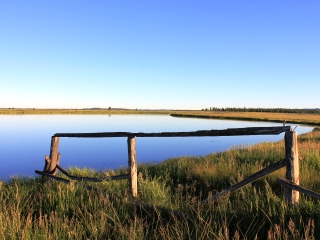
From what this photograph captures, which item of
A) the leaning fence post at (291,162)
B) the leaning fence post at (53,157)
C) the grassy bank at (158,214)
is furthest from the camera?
the leaning fence post at (53,157)

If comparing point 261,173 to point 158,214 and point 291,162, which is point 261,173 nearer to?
point 291,162

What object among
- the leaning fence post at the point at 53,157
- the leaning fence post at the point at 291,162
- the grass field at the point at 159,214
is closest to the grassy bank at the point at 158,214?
the grass field at the point at 159,214

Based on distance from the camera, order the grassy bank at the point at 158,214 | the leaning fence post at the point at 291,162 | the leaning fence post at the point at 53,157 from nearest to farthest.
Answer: the grassy bank at the point at 158,214 → the leaning fence post at the point at 291,162 → the leaning fence post at the point at 53,157

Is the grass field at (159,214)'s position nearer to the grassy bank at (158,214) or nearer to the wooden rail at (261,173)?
the grassy bank at (158,214)

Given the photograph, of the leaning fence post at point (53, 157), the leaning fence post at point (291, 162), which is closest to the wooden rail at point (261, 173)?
the leaning fence post at point (291, 162)

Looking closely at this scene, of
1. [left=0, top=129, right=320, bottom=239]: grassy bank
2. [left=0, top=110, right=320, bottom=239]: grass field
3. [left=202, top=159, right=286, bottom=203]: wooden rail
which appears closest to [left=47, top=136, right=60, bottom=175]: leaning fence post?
[left=0, top=110, right=320, bottom=239]: grass field

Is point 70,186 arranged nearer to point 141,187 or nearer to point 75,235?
point 141,187

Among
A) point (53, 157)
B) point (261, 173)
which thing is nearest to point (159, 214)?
point (261, 173)

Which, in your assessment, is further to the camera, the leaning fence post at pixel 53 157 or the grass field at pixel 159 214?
the leaning fence post at pixel 53 157

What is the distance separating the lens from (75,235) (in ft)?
11.5

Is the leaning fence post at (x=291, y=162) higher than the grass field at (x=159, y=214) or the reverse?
higher

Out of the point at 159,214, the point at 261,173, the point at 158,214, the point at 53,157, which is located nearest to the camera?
the point at 159,214

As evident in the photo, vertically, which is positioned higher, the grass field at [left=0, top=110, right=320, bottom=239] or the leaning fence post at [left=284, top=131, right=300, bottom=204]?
the leaning fence post at [left=284, top=131, right=300, bottom=204]

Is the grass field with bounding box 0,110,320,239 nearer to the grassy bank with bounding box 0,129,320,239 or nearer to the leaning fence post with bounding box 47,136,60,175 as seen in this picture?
the grassy bank with bounding box 0,129,320,239
